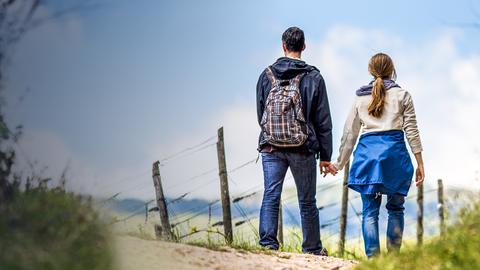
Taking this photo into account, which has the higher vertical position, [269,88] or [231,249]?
[269,88]

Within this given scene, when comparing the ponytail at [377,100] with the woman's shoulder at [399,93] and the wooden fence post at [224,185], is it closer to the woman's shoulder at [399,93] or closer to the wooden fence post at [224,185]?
the woman's shoulder at [399,93]

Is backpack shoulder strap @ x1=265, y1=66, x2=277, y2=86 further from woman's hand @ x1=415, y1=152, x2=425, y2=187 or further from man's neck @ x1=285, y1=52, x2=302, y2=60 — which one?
woman's hand @ x1=415, y1=152, x2=425, y2=187

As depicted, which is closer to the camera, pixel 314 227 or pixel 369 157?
pixel 369 157

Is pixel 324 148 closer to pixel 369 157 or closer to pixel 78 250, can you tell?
pixel 369 157

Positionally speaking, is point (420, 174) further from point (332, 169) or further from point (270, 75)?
point (270, 75)

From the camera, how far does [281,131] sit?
7.35 meters

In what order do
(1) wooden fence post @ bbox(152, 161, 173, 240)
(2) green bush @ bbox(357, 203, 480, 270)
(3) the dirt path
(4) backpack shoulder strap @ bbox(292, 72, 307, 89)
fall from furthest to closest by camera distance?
(1) wooden fence post @ bbox(152, 161, 173, 240) → (4) backpack shoulder strap @ bbox(292, 72, 307, 89) → (3) the dirt path → (2) green bush @ bbox(357, 203, 480, 270)

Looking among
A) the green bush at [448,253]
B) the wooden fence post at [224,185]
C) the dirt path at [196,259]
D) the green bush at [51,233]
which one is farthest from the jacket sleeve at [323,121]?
the wooden fence post at [224,185]

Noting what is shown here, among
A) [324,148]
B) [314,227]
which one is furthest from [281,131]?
[314,227]

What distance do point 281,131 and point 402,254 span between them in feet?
Answer: 5.00

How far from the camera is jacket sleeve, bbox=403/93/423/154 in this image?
6.95 m

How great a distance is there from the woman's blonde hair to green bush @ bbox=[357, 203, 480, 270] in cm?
104

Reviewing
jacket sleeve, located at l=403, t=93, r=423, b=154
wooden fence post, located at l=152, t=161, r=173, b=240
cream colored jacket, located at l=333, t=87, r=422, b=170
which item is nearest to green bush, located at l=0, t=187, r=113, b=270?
cream colored jacket, located at l=333, t=87, r=422, b=170

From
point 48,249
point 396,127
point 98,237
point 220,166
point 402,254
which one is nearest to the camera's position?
point 48,249
